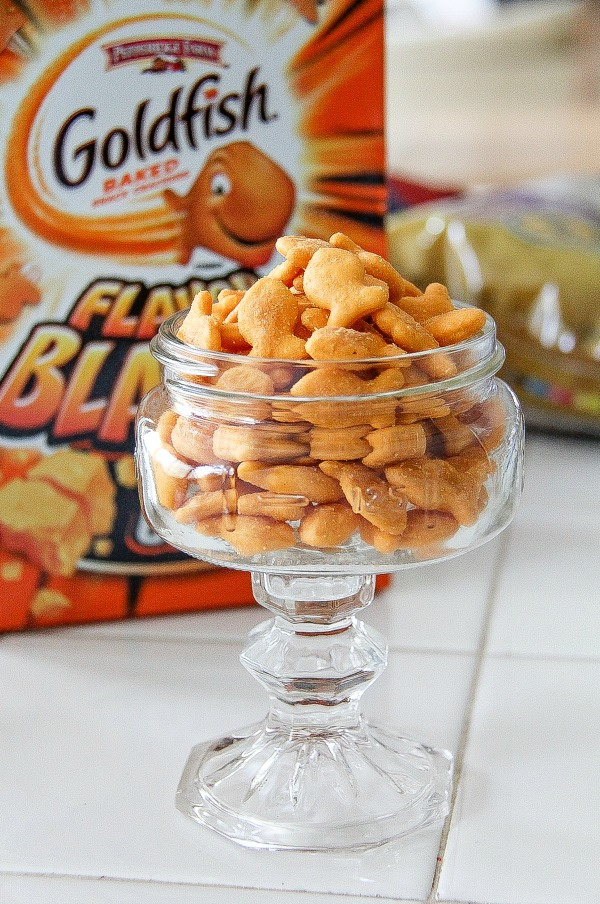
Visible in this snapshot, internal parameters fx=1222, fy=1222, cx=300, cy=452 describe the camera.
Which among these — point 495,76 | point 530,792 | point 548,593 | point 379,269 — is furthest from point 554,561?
point 495,76

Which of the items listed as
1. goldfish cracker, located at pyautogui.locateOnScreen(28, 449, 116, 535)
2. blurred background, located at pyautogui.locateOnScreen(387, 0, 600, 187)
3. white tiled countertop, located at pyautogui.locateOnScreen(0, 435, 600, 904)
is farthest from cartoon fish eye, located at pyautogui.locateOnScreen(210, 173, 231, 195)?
blurred background, located at pyautogui.locateOnScreen(387, 0, 600, 187)

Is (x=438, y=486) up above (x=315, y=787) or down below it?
above

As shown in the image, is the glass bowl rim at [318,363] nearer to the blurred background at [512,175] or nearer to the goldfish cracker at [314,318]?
the goldfish cracker at [314,318]

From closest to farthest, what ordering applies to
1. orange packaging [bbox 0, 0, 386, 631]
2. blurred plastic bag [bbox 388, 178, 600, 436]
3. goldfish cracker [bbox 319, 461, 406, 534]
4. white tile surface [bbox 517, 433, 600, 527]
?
goldfish cracker [bbox 319, 461, 406, 534]
orange packaging [bbox 0, 0, 386, 631]
white tile surface [bbox 517, 433, 600, 527]
blurred plastic bag [bbox 388, 178, 600, 436]

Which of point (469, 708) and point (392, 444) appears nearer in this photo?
point (392, 444)

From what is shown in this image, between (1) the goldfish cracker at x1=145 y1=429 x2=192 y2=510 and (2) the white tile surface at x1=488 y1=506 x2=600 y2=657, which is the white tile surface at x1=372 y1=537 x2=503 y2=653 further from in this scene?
(1) the goldfish cracker at x1=145 y1=429 x2=192 y2=510

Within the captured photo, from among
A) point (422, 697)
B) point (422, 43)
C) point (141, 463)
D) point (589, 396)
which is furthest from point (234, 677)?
point (422, 43)

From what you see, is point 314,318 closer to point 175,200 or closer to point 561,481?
point 175,200
